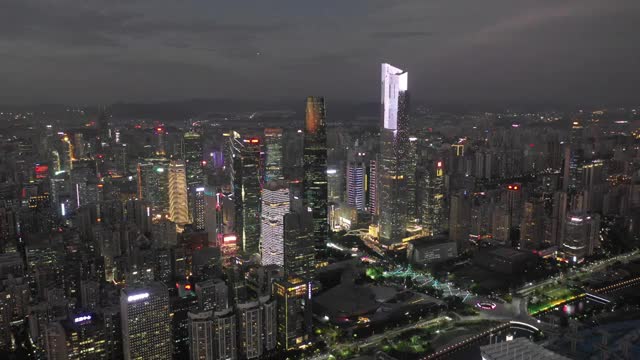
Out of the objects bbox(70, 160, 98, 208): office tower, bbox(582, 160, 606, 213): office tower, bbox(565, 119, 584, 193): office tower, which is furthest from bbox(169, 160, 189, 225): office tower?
bbox(582, 160, 606, 213): office tower

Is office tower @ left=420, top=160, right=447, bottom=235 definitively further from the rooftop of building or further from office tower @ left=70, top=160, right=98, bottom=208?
the rooftop of building

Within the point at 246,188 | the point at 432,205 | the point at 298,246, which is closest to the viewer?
the point at 298,246

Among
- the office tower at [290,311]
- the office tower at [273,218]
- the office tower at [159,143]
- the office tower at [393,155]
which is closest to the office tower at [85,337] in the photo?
the office tower at [290,311]

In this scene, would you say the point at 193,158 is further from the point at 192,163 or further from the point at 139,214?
the point at 139,214

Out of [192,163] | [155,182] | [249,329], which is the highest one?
[192,163]

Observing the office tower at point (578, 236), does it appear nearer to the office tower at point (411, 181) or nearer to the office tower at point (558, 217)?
the office tower at point (558, 217)

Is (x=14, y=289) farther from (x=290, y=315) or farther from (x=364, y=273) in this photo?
(x=364, y=273)

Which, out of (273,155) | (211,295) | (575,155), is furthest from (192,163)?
(575,155)
